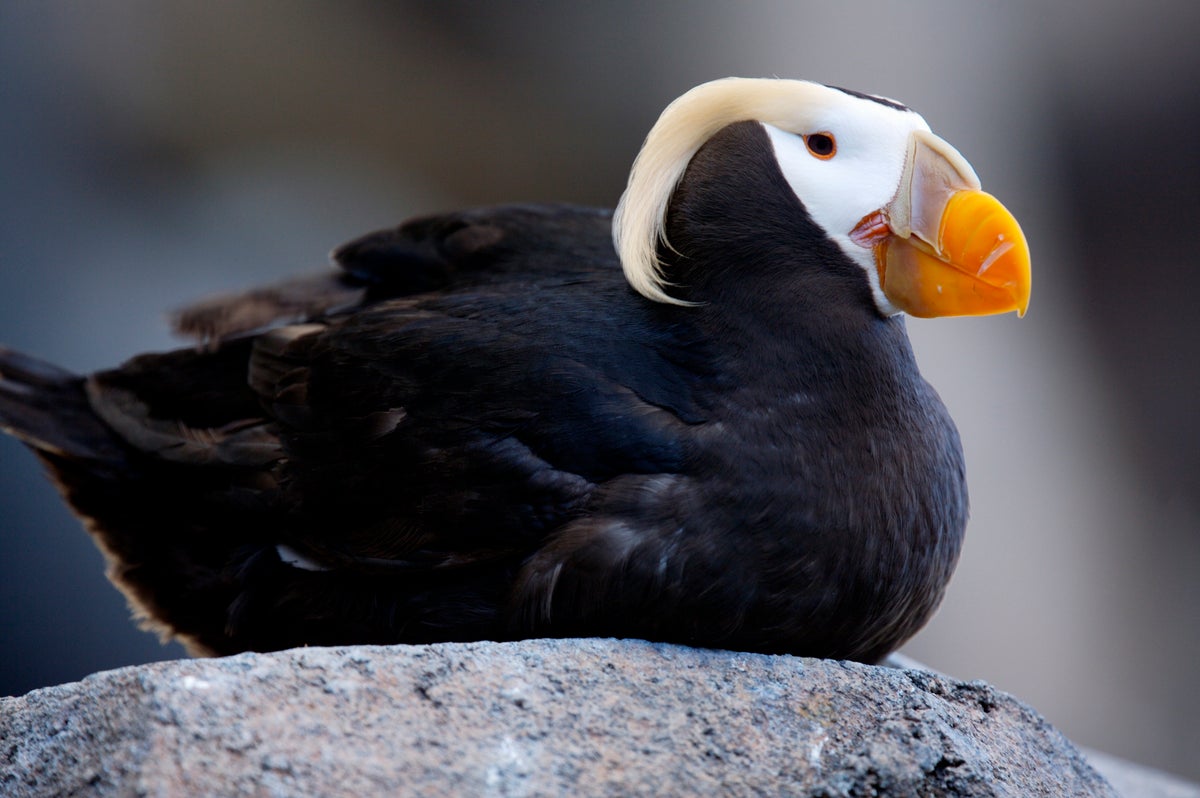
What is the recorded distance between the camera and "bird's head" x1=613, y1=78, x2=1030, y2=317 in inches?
64.8

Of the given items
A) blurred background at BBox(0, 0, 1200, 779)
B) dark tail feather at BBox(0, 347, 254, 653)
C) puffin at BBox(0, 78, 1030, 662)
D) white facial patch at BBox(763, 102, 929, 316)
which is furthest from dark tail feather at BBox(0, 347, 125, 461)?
blurred background at BBox(0, 0, 1200, 779)

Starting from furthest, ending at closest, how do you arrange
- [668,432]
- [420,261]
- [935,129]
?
[935,129], [420,261], [668,432]

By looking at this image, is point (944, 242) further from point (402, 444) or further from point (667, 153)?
point (402, 444)

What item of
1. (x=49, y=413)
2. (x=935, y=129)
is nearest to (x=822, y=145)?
(x=49, y=413)

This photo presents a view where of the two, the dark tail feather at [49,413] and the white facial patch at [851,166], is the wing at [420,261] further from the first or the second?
the white facial patch at [851,166]

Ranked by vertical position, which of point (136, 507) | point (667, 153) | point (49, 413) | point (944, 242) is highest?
point (667, 153)

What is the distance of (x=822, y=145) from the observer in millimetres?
1754

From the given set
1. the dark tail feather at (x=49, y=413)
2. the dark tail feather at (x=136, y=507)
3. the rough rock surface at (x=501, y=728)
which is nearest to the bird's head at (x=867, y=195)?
the rough rock surface at (x=501, y=728)

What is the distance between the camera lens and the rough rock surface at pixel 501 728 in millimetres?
1255

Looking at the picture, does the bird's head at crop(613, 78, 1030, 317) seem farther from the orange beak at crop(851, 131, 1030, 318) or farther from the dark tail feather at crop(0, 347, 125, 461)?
the dark tail feather at crop(0, 347, 125, 461)

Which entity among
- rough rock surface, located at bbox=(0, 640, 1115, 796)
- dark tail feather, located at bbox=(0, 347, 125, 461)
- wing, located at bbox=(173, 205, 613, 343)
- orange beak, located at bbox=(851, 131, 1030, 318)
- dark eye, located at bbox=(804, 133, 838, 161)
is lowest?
rough rock surface, located at bbox=(0, 640, 1115, 796)

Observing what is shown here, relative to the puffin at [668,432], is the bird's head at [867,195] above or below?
above

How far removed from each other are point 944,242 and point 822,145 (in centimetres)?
23

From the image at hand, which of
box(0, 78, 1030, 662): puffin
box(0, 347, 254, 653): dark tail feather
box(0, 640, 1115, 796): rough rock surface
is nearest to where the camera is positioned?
box(0, 640, 1115, 796): rough rock surface
